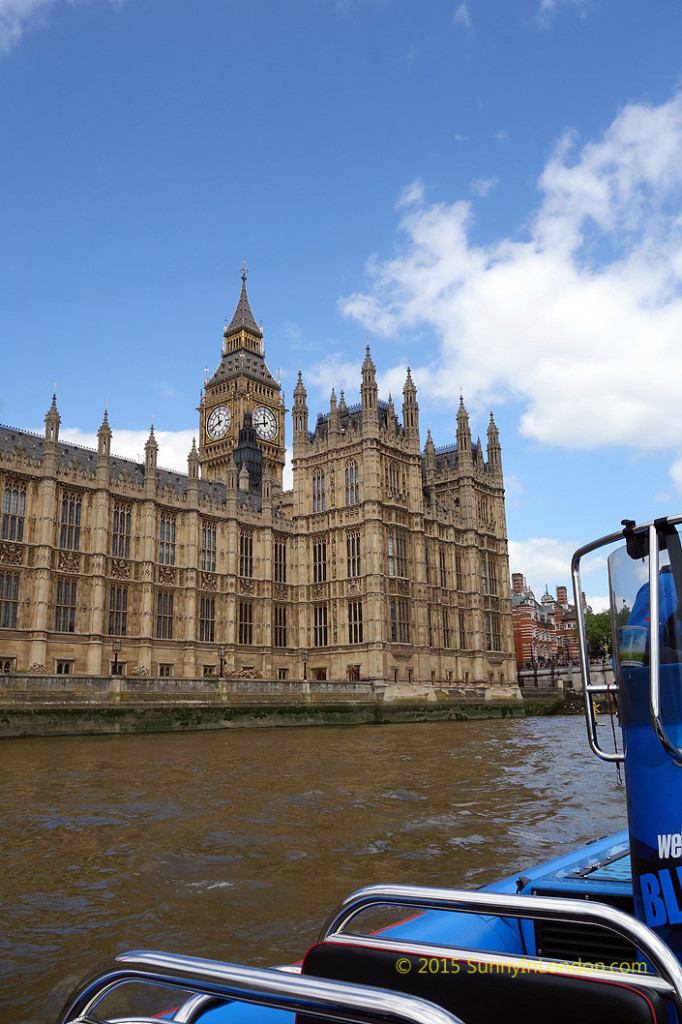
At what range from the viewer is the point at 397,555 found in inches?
2144

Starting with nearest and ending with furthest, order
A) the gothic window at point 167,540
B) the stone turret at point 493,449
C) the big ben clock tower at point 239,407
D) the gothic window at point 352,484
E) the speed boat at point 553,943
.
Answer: the speed boat at point 553,943 → the gothic window at point 167,540 → the gothic window at point 352,484 → the stone turret at point 493,449 → the big ben clock tower at point 239,407

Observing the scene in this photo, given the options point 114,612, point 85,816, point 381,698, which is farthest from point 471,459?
point 85,816

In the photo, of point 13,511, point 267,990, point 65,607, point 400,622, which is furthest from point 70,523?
point 267,990

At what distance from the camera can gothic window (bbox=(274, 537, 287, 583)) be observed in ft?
Answer: 180

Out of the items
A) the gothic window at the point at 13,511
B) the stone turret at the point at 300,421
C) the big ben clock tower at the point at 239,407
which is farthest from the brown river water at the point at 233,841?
the big ben clock tower at the point at 239,407

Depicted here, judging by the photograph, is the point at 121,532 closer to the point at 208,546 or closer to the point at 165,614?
the point at 165,614

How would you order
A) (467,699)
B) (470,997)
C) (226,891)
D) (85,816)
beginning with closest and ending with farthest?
1. (470,997)
2. (226,891)
3. (85,816)
4. (467,699)

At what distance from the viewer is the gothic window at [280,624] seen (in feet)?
176

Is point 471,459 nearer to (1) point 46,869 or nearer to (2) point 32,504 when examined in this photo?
(2) point 32,504

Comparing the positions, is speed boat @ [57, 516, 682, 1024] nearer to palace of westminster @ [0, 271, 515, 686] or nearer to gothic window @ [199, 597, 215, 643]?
palace of westminster @ [0, 271, 515, 686]

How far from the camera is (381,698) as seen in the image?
44.8 metres

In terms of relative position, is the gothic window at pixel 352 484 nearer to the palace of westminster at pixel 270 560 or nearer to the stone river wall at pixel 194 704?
the palace of westminster at pixel 270 560

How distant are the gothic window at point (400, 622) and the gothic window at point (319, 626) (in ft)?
15.9

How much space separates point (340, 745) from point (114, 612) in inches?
932
